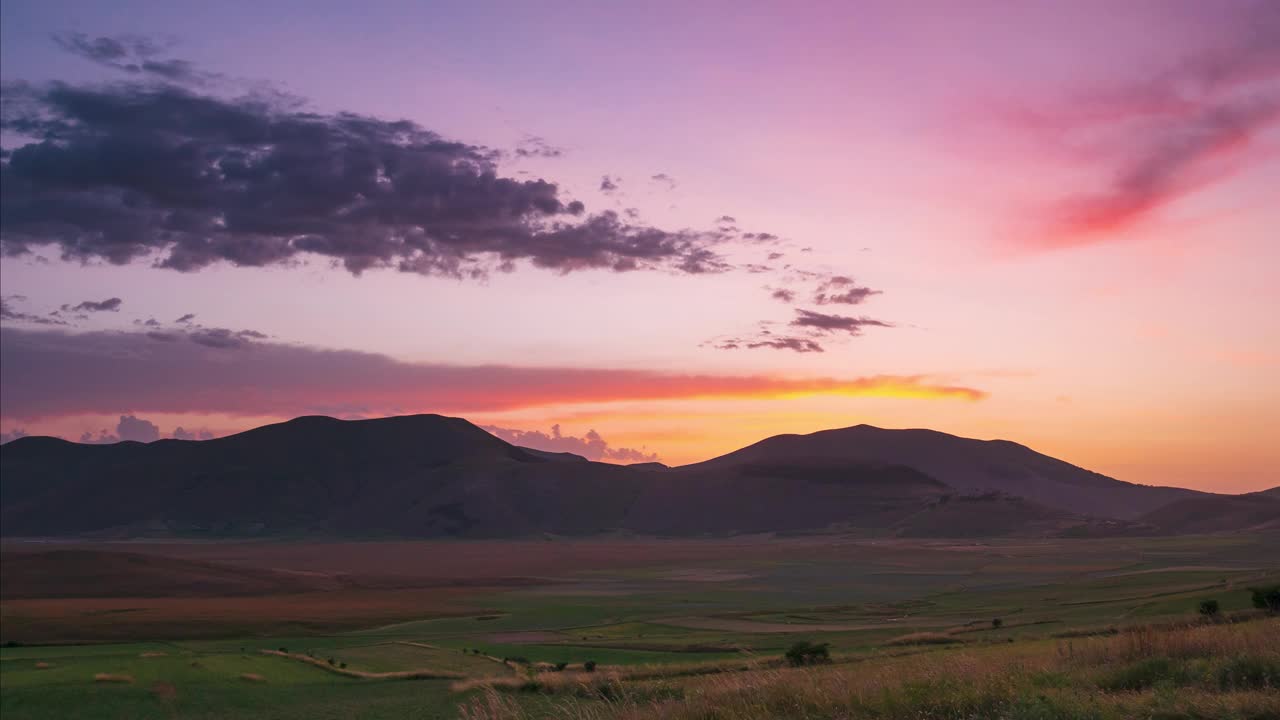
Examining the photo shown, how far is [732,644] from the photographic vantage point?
5294 cm

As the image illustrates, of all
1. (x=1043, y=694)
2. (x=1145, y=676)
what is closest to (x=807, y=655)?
(x=1145, y=676)

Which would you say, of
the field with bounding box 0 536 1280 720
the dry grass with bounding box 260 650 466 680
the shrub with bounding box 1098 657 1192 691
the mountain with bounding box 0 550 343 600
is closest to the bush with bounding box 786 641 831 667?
the field with bounding box 0 536 1280 720

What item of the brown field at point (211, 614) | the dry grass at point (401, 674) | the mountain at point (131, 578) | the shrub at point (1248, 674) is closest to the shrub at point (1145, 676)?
the shrub at point (1248, 674)

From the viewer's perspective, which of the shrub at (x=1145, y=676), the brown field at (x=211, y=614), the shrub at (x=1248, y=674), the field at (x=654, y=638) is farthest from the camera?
the brown field at (x=211, y=614)

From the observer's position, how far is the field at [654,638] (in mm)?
13273

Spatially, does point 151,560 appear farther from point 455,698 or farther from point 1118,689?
point 1118,689

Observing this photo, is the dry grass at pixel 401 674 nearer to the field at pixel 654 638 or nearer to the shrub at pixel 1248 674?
the field at pixel 654 638

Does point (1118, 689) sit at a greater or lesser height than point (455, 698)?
greater

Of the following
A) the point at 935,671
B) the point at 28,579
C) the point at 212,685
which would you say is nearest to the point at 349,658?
the point at 212,685

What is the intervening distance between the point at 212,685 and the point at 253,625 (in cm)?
4593

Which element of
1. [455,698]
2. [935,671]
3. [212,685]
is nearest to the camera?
[935,671]

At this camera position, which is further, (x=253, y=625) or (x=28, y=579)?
(x=28, y=579)

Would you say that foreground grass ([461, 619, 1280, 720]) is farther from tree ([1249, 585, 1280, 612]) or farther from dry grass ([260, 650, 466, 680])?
dry grass ([260, 650, 466, 680])

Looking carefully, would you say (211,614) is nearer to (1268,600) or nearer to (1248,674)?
(1268,600)
